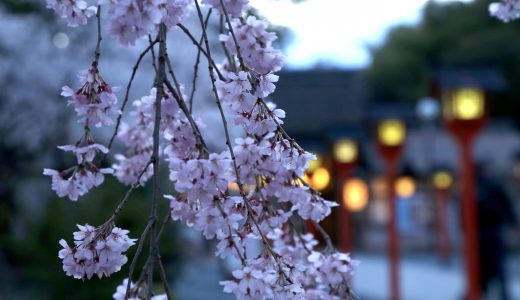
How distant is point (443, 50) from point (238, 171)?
957 inches

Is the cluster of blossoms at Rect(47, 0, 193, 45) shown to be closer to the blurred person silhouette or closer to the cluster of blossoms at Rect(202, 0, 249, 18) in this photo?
the cluster of blossoms at Rect(202, 0, 249, 18)

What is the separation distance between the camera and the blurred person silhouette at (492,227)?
7.31 metres

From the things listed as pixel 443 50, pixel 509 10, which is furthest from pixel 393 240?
pixel 443 50

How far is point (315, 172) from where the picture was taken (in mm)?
10062

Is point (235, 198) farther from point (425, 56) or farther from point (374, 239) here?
point (425, 56)

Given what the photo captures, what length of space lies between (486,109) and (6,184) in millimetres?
6850

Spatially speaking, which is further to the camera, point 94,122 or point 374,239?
point 374,239

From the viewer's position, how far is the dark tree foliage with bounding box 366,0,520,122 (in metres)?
22.7

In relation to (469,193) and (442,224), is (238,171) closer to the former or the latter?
(469,193)

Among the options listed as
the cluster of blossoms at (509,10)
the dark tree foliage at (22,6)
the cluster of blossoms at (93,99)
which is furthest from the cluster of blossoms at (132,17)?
the dark tree foliage at (22,6)

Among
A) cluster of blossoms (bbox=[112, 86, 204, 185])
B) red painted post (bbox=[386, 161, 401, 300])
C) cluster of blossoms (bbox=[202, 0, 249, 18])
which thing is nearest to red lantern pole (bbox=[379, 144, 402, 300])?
red painted post (bbox=[386, 161, 401, 300])

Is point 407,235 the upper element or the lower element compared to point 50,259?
upper

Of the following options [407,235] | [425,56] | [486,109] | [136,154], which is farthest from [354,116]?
[136,154]

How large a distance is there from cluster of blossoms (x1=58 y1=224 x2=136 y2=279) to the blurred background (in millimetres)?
509
